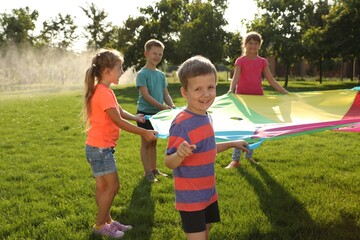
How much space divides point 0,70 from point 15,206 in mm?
37694

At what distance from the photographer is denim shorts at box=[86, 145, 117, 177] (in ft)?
10.6

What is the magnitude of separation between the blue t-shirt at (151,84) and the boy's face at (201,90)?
242cm

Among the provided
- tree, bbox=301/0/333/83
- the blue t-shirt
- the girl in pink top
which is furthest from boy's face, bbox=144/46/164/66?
tree, bbox=301/0/333/83

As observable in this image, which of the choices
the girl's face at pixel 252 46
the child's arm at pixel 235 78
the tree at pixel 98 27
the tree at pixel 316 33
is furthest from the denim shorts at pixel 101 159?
the tree at pixel 98 27

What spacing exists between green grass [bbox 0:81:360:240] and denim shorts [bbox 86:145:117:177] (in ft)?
1.96

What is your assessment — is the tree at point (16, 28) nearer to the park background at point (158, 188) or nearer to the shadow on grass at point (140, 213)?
the park background at point (158, 188)

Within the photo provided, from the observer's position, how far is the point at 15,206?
398cm

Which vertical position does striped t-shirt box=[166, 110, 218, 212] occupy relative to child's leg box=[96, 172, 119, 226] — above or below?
above

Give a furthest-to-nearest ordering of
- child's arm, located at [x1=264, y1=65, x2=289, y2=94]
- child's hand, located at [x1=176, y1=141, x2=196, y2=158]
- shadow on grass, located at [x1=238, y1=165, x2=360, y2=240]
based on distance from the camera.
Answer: child's arm, located at [x1=264, y1=65, x2=289, y2=94] → shadow on grass, located at [x1=238, y1=165, x2=360, y2=240] → child's hand, located at [x1=176, y1=141, x2=196, y2=158]

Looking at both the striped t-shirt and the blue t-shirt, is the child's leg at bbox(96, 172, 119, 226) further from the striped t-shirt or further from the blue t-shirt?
the blue t-shirt

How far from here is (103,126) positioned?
10.6 ft

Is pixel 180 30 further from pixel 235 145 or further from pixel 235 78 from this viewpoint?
pixel 235 145

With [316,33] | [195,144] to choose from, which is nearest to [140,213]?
[195,144]

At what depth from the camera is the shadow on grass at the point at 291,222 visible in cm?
324
